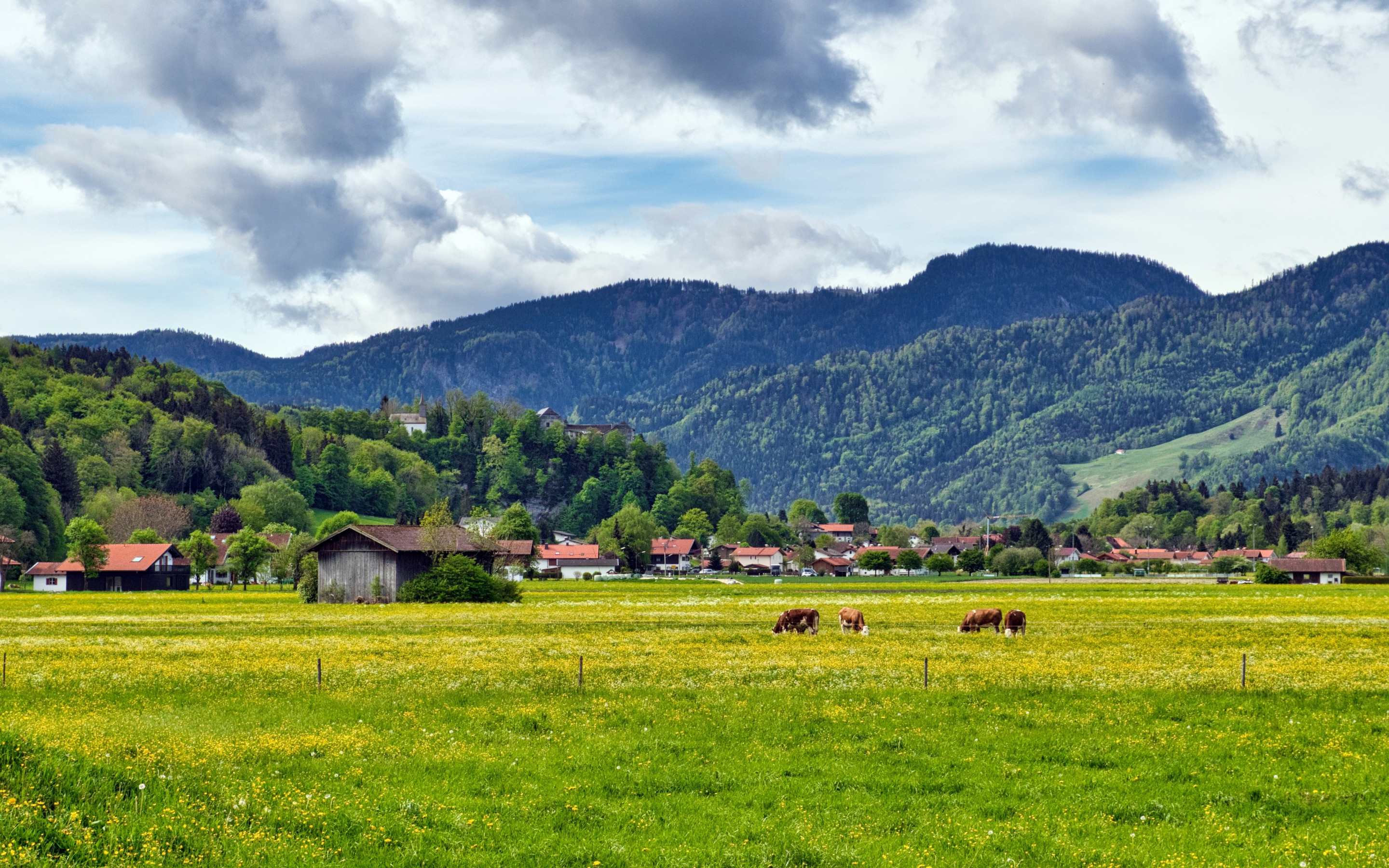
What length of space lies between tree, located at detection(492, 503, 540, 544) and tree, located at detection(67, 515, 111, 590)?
5325 centimetres

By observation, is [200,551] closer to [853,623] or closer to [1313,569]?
[853,623]

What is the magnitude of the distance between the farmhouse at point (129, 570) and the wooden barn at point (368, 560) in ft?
185

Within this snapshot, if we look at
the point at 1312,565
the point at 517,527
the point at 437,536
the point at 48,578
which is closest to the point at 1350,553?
the point at 1312,565

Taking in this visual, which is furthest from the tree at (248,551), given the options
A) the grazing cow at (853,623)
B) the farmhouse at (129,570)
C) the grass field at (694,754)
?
the grazing cow at (853,623)

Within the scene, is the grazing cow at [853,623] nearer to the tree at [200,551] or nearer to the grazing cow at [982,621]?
the grazing cow at [982,621]

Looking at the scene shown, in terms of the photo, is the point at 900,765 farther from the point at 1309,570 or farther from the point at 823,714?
the point at 1309,570

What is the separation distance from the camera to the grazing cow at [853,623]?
174 ft

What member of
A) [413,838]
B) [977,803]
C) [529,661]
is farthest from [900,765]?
[529,661]

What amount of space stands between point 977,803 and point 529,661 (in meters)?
21.7

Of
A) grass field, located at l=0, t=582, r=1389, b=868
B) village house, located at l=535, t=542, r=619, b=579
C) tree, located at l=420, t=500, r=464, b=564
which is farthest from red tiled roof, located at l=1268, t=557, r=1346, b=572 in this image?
grass field, located at l=0, t=582, r=1389, b=868

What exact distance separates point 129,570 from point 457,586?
70.6 meters

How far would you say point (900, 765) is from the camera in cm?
2317

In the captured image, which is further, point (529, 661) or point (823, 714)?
point (529, 661)

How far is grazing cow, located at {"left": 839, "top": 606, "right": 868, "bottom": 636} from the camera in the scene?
52969 mm
